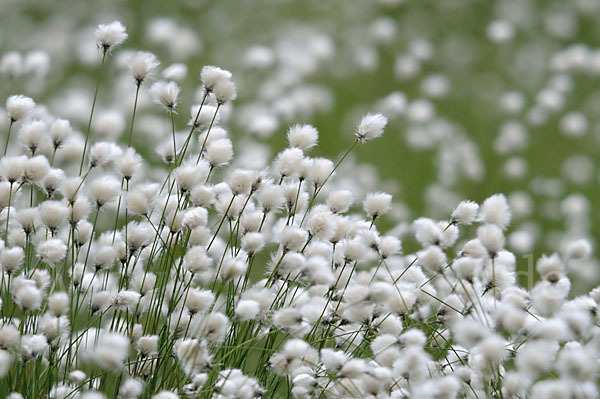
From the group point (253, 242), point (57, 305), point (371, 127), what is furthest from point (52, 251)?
point (371, 127)

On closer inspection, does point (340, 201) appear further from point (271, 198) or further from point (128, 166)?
point (128, 166)

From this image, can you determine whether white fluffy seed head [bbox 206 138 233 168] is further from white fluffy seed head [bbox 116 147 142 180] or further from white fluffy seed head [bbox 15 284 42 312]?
white fluffy seed head [bbox 15 284 42 312]

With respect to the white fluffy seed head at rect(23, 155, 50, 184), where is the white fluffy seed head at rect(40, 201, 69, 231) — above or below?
below

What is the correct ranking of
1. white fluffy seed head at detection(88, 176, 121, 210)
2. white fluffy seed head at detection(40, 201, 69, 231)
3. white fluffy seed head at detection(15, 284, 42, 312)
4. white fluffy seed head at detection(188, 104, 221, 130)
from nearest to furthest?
white fluffy seed head at detection(15, 284, 42, 312)
white fluffy seed head at detection(40, 201, 69, 231)
white fluffy seed head at detection(88, 176, 121, 210)
white fluffy seed head at detection(188, 104, 221, 130)

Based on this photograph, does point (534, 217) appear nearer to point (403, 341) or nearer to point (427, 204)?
point (427, 204)

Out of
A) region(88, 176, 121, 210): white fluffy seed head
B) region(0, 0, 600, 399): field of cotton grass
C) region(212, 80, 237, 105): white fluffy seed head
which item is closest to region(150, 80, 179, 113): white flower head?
region(0, 0, 600, 399): field of cotton grass

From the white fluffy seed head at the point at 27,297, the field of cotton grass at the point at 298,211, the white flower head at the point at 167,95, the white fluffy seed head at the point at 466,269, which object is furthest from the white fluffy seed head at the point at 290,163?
the white fluffy seed head at the point at 27,297

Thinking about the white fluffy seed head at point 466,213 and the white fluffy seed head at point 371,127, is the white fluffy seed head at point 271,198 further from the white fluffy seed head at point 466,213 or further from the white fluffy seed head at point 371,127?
the white fluffy seed head at point 466,213
